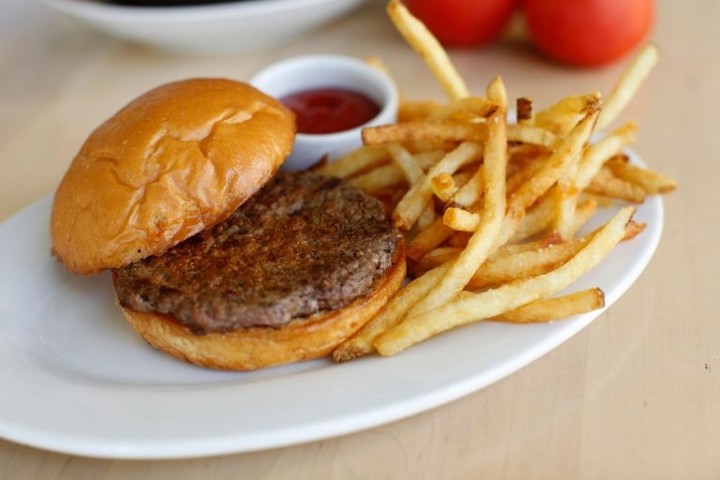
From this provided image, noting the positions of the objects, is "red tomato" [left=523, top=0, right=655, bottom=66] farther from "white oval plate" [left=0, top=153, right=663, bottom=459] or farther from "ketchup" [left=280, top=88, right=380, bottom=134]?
"white oval plate" [left=0, top=153, right=663, bottom=459]

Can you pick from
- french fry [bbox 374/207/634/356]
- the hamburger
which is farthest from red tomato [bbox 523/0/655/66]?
french fry [bbox 374/207/634/356]

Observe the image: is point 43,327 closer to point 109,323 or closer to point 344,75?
point 109,323

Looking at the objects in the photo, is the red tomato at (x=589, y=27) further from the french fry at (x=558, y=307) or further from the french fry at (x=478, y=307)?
the french fry at (x=558, y=307)

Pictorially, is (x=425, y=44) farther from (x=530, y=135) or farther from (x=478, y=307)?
(x=478, y=307)

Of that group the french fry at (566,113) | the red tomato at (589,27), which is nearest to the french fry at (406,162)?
the french fry at (566,113)

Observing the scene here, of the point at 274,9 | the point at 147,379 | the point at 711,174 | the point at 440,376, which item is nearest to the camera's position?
the point at 440,376

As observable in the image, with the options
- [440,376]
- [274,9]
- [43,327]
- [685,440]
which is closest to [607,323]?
[685,440]

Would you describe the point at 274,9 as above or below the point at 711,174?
above
